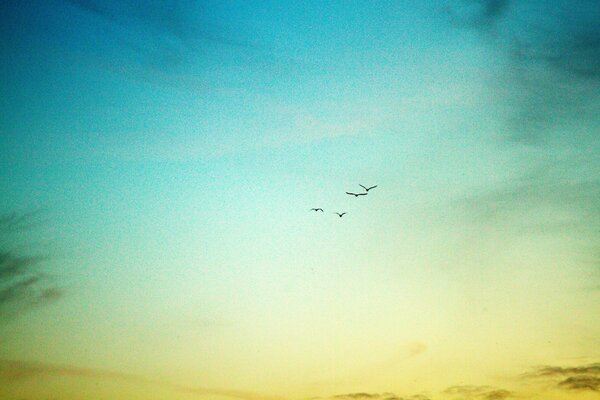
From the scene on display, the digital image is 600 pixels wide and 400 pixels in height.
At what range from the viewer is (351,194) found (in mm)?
75688

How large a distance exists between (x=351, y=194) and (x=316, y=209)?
815cm

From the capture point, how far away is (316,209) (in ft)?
254
